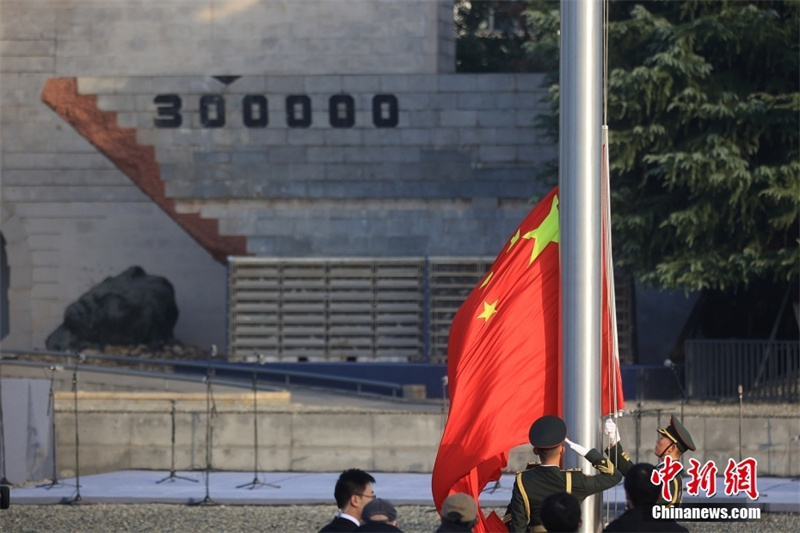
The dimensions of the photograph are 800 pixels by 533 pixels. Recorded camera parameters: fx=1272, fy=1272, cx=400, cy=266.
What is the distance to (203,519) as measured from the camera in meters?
15.3

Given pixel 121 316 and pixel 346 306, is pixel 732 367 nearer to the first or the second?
pixel 346 306

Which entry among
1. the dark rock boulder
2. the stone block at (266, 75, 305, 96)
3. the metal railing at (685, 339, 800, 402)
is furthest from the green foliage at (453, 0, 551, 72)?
the metal railing at (685, 339, 800, 402)

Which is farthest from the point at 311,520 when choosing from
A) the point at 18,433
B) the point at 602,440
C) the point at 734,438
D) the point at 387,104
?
the point at 387,104

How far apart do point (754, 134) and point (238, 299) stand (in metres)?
11.2

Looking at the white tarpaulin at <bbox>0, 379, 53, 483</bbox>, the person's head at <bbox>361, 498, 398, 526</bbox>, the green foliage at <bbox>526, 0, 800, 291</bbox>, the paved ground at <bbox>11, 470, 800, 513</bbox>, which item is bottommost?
the paved ground at <bbox>11, 470, 800, 513</bbox>

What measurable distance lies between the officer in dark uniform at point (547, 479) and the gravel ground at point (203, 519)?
23.1 feet

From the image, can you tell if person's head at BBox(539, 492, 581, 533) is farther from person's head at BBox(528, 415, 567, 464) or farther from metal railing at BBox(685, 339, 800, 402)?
metal railing at BBox(685, 339, 800, 402)

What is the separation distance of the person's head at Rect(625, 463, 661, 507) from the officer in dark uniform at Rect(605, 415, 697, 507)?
973 millimetres

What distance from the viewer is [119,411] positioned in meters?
19.4

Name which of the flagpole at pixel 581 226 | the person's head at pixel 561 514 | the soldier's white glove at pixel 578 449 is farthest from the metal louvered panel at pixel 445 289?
the person's head at pixel 561 514

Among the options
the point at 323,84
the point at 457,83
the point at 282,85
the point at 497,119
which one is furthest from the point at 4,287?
the point at 497,119

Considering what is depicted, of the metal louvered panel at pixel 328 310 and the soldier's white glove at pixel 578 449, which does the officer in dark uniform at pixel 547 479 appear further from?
the metal louvered panel at pixel 328 310

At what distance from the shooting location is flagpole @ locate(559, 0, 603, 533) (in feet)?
25.1

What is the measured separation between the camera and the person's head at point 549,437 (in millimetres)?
7363
